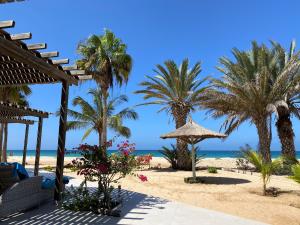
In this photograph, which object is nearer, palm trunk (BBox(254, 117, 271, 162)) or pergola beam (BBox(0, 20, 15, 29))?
pergola beam (BBox(0, 20, 15, 29))

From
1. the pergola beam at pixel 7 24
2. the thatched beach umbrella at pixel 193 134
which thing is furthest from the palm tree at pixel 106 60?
the pergola beam at pixel 7 24

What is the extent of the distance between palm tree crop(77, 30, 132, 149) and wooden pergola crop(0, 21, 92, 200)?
37.9 ft

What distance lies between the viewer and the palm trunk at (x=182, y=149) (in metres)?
A: 18.7

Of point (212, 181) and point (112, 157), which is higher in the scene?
point (112, 157)

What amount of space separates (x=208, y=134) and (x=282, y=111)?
8.97m

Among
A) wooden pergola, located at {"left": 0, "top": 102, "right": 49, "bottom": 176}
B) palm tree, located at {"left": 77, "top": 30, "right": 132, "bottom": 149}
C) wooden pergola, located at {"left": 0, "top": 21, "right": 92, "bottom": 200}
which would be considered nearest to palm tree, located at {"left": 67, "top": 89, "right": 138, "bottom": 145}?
palm tree, located at {"left": 77, "top": 30, "right": 132, "bottom": 149}

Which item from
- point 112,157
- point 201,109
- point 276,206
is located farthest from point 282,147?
point 112,157

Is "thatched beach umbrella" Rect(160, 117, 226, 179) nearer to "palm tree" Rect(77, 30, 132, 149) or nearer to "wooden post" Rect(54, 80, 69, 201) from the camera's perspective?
"wooden post" Rect(54, 80, 69, 201)

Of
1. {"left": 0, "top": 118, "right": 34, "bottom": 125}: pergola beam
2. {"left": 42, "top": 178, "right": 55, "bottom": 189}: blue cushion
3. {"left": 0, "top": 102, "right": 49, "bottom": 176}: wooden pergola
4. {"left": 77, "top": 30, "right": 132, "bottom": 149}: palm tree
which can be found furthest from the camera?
{"left": 77, "top": 30, "right": 132, "bottom": 149}: palm tree

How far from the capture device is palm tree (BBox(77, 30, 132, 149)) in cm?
2036

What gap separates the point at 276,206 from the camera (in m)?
7.79

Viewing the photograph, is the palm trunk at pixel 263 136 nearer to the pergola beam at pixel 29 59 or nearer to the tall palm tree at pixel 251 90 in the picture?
the tall palm tree at pixel 251 90

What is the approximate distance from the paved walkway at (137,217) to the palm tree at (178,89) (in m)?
12.8

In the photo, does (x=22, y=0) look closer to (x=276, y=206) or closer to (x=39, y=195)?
(x=39, y=195)
